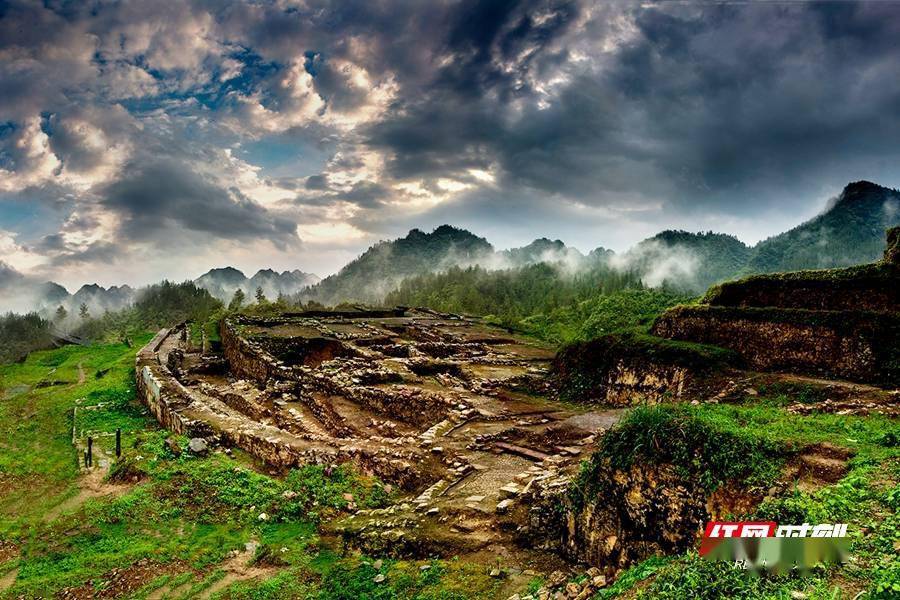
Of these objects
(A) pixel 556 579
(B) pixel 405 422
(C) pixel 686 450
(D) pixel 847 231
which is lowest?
(A) pixel 556 579

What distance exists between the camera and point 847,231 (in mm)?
77312

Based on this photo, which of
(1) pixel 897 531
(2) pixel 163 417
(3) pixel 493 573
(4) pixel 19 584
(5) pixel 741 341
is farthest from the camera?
(2) pixel 163 417

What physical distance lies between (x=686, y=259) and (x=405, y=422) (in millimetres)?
119998

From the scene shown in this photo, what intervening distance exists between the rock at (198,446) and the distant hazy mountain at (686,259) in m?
97.2

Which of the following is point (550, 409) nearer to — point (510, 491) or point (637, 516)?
point (510, 491)

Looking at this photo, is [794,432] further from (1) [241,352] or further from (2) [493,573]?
(1) [241,352]

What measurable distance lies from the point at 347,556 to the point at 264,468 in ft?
23.3

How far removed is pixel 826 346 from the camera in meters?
15.4

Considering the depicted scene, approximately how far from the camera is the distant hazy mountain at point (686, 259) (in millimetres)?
105500

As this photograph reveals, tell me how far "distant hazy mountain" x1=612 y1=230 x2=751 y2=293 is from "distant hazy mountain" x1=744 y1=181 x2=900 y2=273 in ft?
47.6

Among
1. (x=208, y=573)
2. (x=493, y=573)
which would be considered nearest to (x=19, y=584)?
(x=208, y=573)

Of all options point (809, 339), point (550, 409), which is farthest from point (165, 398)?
point (809, 339)

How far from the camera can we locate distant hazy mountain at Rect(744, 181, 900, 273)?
72.4 meters

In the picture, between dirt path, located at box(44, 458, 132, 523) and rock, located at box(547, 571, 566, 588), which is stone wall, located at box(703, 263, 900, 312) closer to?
rock, located at box(547, 571, 566, 588)
